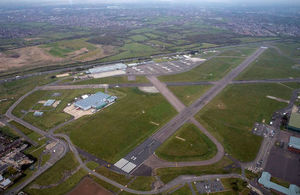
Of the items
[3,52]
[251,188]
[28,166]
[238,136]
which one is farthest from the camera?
[3,52]

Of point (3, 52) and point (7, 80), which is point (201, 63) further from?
point (3, 52)

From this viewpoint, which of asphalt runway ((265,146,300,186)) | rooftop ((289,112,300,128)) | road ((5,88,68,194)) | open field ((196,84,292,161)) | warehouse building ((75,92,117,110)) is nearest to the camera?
road ((5,88,68,194))

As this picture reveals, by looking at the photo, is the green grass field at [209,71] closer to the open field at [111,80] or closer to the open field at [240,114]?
the open field at [111,80]

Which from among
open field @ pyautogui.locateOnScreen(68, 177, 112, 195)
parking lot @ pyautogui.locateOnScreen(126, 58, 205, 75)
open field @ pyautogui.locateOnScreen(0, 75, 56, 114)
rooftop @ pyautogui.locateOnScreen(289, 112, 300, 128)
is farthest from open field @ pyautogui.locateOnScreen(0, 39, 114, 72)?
rooftop @ pyautogui.locateOnScreen(289, 112, 300, 128)

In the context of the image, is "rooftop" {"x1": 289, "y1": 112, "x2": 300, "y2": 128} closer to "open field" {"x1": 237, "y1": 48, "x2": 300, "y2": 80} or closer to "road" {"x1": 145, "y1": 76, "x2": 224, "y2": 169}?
"road" {"x1": 145, "y1": 76, "x2": 224, "y2": 169}

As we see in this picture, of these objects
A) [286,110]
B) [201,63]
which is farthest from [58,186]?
[201,63]

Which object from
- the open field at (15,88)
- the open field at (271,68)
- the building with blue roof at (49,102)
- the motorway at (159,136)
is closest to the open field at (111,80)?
the motorway at (159,136)
